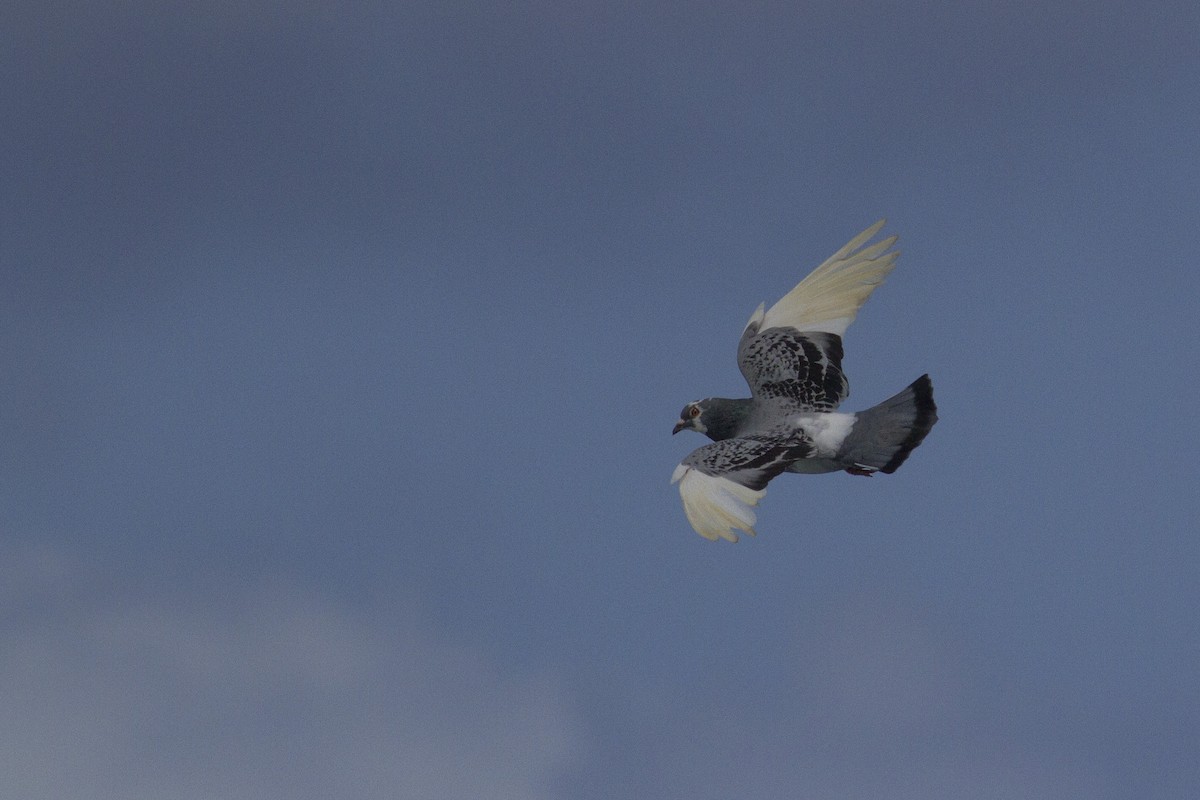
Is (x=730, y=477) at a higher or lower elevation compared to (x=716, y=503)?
higher

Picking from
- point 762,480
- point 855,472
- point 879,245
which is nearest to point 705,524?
point 762,480

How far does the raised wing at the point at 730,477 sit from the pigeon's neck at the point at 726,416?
2.33m

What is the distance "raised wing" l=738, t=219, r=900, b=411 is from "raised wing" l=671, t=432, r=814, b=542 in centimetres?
225

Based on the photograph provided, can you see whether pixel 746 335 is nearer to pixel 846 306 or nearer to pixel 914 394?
pixel 846 306

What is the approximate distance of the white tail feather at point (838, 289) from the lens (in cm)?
3253

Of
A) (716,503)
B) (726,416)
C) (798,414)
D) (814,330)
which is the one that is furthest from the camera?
(814,330)

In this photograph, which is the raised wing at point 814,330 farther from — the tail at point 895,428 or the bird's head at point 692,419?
the tail at point 895,428

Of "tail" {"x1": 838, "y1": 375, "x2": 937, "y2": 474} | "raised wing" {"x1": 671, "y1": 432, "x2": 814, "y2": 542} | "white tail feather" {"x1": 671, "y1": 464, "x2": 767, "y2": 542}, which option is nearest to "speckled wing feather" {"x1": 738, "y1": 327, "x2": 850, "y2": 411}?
"raised wing" {"x1": 671, "y1": 432, "x2": 814, "y2": 542}

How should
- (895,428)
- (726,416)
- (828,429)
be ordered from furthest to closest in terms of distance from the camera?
(726,416), (828,429), (895,428)

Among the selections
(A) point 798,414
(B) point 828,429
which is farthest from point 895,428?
(A) point 798,414

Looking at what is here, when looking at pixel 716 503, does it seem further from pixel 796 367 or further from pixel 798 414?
pixel 796 367

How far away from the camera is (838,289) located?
32938 mm

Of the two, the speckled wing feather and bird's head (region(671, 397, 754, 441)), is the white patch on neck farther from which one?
bird's head (region(671, 397, 754, 441))

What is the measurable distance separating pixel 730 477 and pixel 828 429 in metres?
3.52
